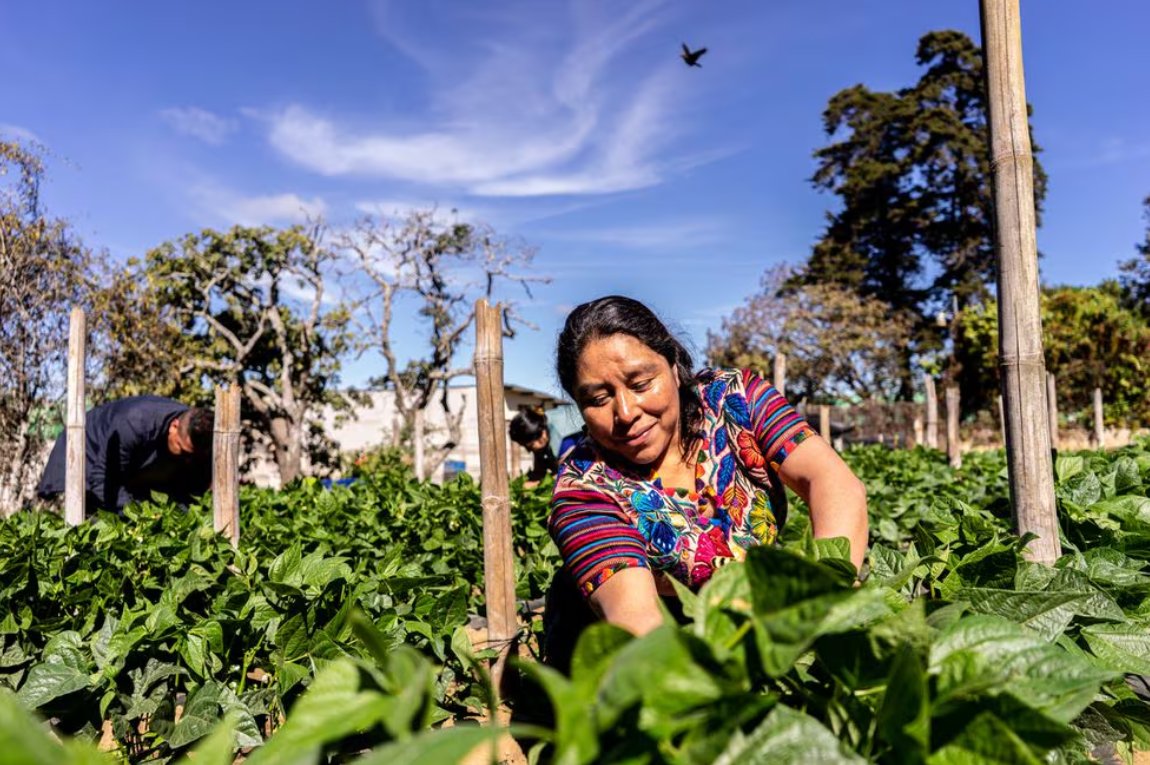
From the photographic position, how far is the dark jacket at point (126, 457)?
6273mm

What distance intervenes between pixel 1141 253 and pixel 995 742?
44278 millimetres

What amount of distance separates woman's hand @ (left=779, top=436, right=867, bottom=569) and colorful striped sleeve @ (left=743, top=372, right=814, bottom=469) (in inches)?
1.1

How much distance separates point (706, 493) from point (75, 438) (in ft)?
16.3

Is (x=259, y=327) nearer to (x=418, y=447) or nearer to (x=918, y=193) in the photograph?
(x=418, y=447)

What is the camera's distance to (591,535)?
1.88m

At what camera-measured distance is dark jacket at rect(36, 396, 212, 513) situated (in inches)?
247

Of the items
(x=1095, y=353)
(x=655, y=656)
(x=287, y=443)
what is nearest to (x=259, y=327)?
(x=287, y=443)

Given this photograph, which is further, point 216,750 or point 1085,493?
point 1085,493

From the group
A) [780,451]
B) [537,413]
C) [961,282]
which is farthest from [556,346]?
[961,282]

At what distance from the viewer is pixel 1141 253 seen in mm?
37281

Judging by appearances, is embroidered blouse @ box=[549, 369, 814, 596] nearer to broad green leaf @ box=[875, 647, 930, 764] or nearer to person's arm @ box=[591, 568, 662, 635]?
person's arm @ box=[591, 568, 662, 635]

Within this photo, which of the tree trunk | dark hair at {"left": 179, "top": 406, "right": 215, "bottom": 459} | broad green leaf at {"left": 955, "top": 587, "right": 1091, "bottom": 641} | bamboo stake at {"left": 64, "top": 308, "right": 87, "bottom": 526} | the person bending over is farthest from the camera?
the tree trunk

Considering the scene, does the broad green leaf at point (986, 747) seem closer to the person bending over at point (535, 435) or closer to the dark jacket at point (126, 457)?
the dark jacket at point (126, 457)

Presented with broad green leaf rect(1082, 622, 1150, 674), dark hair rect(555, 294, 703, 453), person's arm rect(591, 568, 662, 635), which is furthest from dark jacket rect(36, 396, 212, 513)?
broad green leaf rect(1082, 622, 1150, 674)
